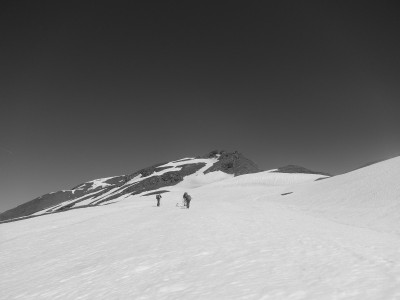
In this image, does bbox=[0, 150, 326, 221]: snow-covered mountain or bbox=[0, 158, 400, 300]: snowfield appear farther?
bbox=[0, 150, 326, 221]: snow-covered mountain

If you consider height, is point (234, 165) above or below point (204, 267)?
above

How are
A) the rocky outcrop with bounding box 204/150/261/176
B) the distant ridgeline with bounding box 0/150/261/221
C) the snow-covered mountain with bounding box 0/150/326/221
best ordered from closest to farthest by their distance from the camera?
the snow-covered mountain with bounding box 0/150/326/221 < the distant ridgeline with bounding box 0/150/261/221 < the rocky outcrop with bounding box 204/150/261/176

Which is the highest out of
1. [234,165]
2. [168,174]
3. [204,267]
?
[234,165]

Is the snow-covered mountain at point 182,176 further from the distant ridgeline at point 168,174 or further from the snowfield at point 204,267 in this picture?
the snowfield at point 204,267

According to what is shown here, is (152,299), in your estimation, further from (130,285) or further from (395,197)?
(395,197)

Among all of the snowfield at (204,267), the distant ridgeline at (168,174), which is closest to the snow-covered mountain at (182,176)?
the distant ridgeline at (168,174)

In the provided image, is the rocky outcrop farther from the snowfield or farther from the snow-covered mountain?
the snowfield

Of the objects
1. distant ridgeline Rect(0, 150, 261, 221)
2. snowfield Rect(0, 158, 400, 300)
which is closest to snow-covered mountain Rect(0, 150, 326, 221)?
distant ridgeline Rect(0, 150, 261, 221)

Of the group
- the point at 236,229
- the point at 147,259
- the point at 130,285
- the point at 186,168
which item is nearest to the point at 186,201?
the point at 236,229

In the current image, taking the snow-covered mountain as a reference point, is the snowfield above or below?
below

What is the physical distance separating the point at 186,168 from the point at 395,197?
99.3m

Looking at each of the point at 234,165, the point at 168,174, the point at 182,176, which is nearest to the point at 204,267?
the point at 182,176

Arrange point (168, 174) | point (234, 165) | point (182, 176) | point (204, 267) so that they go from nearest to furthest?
1. point (204, 267)
2. point (182, 176)
3. point (234, 165)
4. point (168, 174)

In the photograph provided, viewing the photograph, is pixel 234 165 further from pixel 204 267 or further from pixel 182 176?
pixel 204 267
